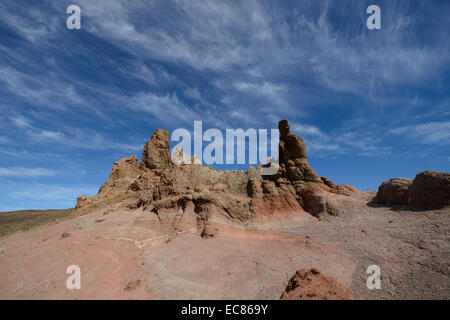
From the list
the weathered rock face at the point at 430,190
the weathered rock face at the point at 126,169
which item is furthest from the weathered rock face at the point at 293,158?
the weathered rock face at the point at 126,169

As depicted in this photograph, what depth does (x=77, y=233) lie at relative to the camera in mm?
18438

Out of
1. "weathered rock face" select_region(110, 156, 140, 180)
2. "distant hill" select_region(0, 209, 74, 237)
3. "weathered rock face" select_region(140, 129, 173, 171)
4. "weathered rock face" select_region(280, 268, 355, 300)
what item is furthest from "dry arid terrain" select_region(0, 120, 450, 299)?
"distant hill" select_region(0, 209, 74, 237)

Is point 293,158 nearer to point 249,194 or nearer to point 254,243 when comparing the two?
point 249,194

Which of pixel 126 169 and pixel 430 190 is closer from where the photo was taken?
pixel 430 190

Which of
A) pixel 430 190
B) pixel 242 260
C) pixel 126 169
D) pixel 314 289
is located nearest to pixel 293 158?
pixel 430 190

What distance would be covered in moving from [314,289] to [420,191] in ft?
44.0

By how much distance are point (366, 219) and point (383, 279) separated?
23.8ft

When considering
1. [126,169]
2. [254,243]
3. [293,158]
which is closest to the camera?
[254,243]

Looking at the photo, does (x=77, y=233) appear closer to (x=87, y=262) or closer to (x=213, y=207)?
(x=87, y=262)

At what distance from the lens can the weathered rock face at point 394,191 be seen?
53.3 ft

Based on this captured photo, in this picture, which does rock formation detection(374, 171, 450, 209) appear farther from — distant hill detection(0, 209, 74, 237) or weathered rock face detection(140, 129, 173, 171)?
distant hill detection(0, 209, 74, 237)

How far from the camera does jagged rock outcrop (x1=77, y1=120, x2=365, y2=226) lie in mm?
19094

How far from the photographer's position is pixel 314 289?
655cm

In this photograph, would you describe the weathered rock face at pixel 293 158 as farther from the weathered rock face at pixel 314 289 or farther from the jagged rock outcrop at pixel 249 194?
the weathered rock face at pixel 314 289
